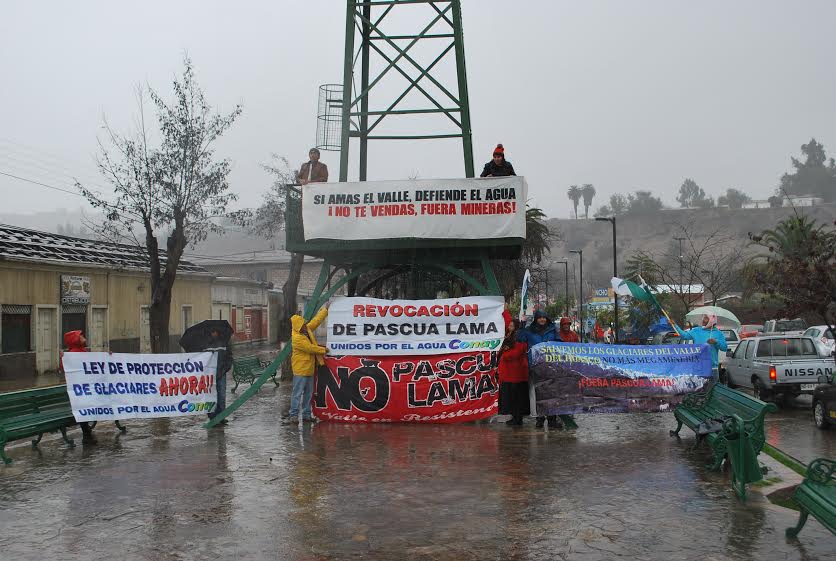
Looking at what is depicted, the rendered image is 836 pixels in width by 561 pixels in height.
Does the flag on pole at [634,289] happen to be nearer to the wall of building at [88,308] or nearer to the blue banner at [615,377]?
the blue banner at [615,377]

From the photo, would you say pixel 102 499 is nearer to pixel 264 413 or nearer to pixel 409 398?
pixel 409 398

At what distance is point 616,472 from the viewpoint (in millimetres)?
9625

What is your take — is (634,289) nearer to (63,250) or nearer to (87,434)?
(87,434)

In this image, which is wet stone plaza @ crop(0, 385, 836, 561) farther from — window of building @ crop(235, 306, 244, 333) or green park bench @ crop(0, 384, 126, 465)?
window of building @ crop(235, 306, 244, 333)

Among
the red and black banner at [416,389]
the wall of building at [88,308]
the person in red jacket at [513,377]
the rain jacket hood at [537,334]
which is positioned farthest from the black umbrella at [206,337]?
Result: the wall of building at [88,308]

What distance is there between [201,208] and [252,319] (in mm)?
26339

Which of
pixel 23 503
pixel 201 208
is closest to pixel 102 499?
pixel 23 503

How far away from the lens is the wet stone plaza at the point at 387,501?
668cm

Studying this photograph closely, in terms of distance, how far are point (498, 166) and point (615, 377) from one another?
4305 millimetres

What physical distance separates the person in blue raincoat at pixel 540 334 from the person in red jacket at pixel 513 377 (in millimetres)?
134

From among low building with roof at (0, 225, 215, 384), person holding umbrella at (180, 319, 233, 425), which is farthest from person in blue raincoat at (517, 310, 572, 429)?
low building with roof at (0, 225, 215, 384)

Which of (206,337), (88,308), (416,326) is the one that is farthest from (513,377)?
(88,308)

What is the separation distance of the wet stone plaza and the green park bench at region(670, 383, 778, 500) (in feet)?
0.83

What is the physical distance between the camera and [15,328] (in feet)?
87.7
